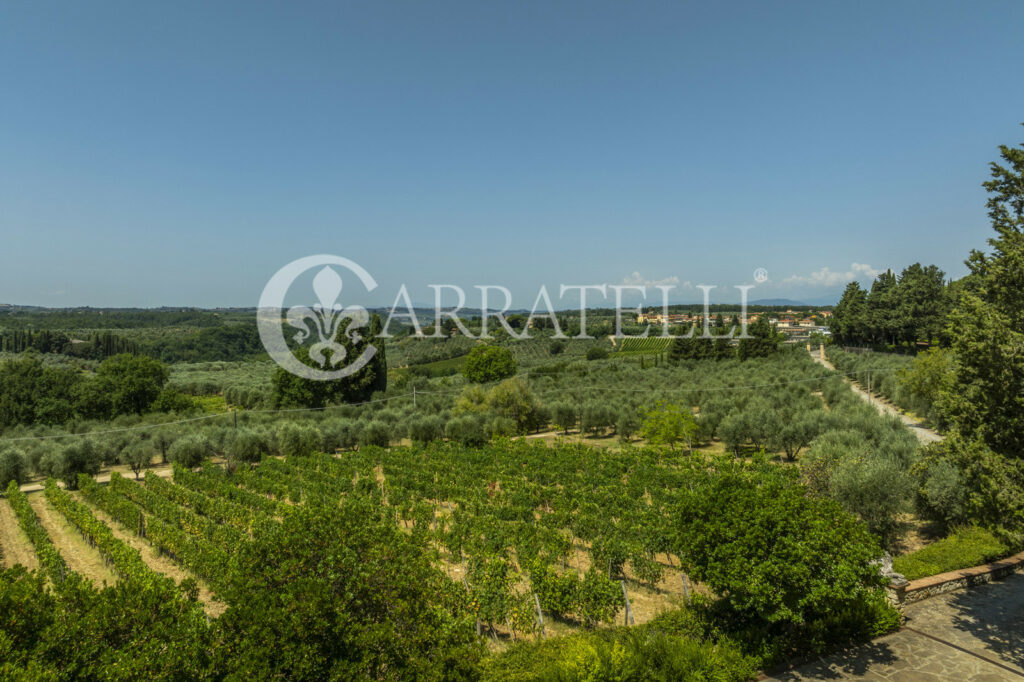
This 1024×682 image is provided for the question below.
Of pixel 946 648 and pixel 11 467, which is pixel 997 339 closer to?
pixel 946 648

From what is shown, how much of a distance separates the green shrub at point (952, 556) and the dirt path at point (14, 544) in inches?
865

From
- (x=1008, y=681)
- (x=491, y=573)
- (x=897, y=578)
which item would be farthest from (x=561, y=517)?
(x=1008, y=681)

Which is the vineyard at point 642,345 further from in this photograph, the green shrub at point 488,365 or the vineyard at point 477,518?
the vineyard at point 477,518

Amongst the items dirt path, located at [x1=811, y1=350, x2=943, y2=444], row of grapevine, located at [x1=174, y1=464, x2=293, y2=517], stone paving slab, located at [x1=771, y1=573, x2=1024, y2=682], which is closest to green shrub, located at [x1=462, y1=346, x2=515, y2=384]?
row of grapevine, located at [x1=174, y1=464, x2=293, y2=517]

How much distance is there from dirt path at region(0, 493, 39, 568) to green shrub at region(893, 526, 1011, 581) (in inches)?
865

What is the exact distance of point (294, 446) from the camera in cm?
2670

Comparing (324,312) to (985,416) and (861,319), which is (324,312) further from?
(861,319)

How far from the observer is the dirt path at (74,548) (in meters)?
13.4

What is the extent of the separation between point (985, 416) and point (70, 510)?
23.8 m

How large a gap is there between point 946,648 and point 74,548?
21.9 metres

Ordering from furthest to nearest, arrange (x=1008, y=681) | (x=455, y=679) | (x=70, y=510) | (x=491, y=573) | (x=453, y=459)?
(x=453, y=459), (x=70, y=510), (x=491, y=573), (x=1008, y=681), (x=455, y=679)

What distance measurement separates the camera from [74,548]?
50.7 ft

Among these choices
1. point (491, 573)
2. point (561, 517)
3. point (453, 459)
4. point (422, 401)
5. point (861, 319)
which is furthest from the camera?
point (861, 319)

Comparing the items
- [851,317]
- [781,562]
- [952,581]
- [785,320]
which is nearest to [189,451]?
[781,562]
